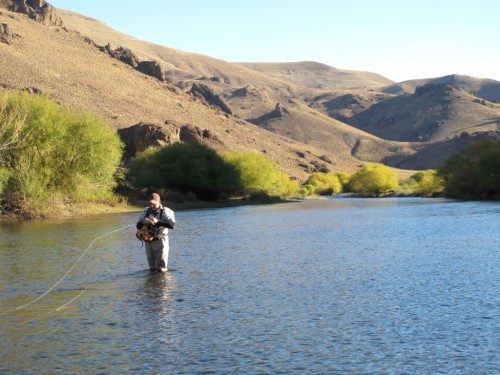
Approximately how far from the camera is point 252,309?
1514 centimetres

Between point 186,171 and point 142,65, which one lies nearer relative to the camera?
point 186,171

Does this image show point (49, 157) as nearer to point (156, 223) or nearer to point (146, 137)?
point (156, 223)

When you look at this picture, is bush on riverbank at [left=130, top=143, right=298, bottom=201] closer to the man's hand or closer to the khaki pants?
the khaki pants

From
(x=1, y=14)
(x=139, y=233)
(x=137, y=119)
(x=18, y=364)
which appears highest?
(x=1, y=14)

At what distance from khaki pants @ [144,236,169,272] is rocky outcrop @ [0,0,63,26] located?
143 metres

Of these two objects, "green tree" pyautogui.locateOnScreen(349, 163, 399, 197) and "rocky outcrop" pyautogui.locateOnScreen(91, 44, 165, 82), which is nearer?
"green tree" pyautogui.locateOnScreen(349, 163, 399, 197)

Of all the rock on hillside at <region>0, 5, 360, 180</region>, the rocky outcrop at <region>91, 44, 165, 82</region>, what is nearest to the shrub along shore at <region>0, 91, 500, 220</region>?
the rock on hillside at <region>0, 5, 360, 180</region>

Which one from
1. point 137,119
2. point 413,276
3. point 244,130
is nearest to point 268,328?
point 413,276

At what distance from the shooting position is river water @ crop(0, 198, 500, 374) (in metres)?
11.1

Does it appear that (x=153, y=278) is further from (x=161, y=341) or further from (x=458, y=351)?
(x=458, y=351)

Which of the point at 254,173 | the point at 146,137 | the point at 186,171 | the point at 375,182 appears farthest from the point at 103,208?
the point at 375,182

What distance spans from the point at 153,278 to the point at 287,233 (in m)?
17.0

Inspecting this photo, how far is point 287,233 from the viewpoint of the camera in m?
35.8

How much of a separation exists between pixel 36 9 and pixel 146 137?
78.4 meters
